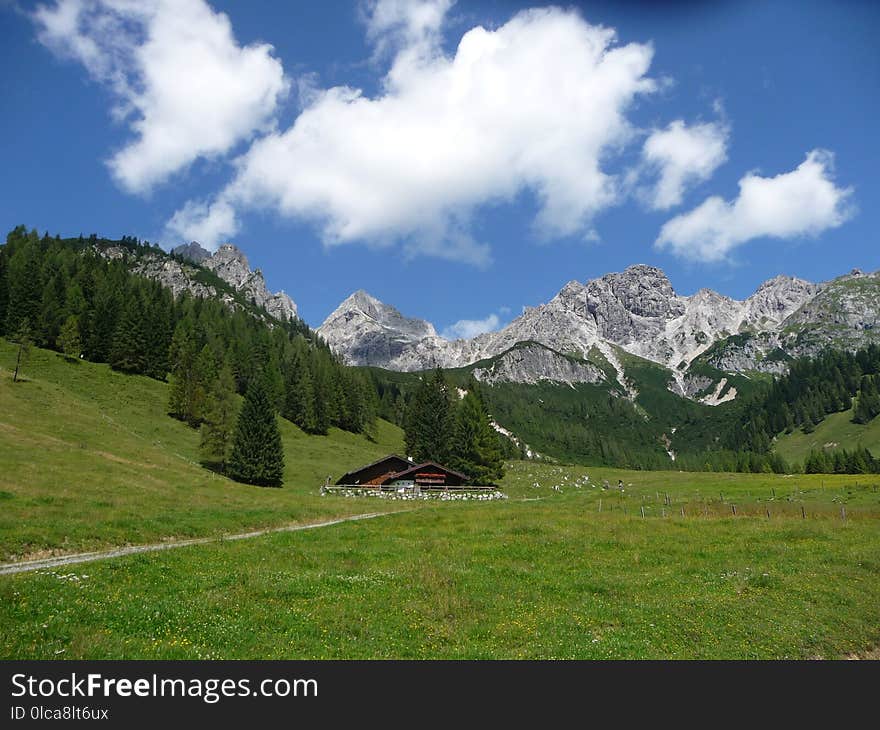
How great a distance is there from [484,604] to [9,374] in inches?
3439

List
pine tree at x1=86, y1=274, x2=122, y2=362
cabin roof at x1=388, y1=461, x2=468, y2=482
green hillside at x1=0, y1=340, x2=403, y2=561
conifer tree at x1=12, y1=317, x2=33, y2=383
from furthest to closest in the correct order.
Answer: pine tree at x1=86, y1=274, x2=122, y2=362 < conifer tree at x1=12, y1=317, x2=33, y2=383 < cabin roof at x1=388, y1=461, x2=468, y2=482 < green hillside at x1=0, y1=340, x2=403, y2=561

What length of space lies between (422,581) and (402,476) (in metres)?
58.9

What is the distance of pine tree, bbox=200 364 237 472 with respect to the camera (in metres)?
77.9

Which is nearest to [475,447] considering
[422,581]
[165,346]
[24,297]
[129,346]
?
[422,581]

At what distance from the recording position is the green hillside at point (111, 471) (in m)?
28.0

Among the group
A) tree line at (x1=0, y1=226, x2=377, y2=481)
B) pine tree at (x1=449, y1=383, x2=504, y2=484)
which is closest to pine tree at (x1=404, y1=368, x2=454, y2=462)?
pine tree at (x1=449, y1=383, x2=504, y2=484)

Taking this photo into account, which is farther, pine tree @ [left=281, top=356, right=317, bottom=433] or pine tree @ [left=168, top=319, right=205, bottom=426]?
pine tree @ [left=281, top=356, right=317, bottom=433]

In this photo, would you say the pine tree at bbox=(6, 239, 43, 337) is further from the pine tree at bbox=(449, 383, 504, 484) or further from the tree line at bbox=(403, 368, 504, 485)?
the pine tree at bbox=(449, 383, 504, 484)

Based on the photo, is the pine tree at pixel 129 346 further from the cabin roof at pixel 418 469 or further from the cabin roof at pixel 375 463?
the cabin roof at pixel 418 469

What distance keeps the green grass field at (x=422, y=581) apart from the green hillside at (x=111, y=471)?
1.01 feet

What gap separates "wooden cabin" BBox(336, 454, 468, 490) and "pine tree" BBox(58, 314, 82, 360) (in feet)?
205

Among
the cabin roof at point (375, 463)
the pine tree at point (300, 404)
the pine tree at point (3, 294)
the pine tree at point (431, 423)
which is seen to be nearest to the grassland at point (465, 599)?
the cabin roof at point (375, 463)
